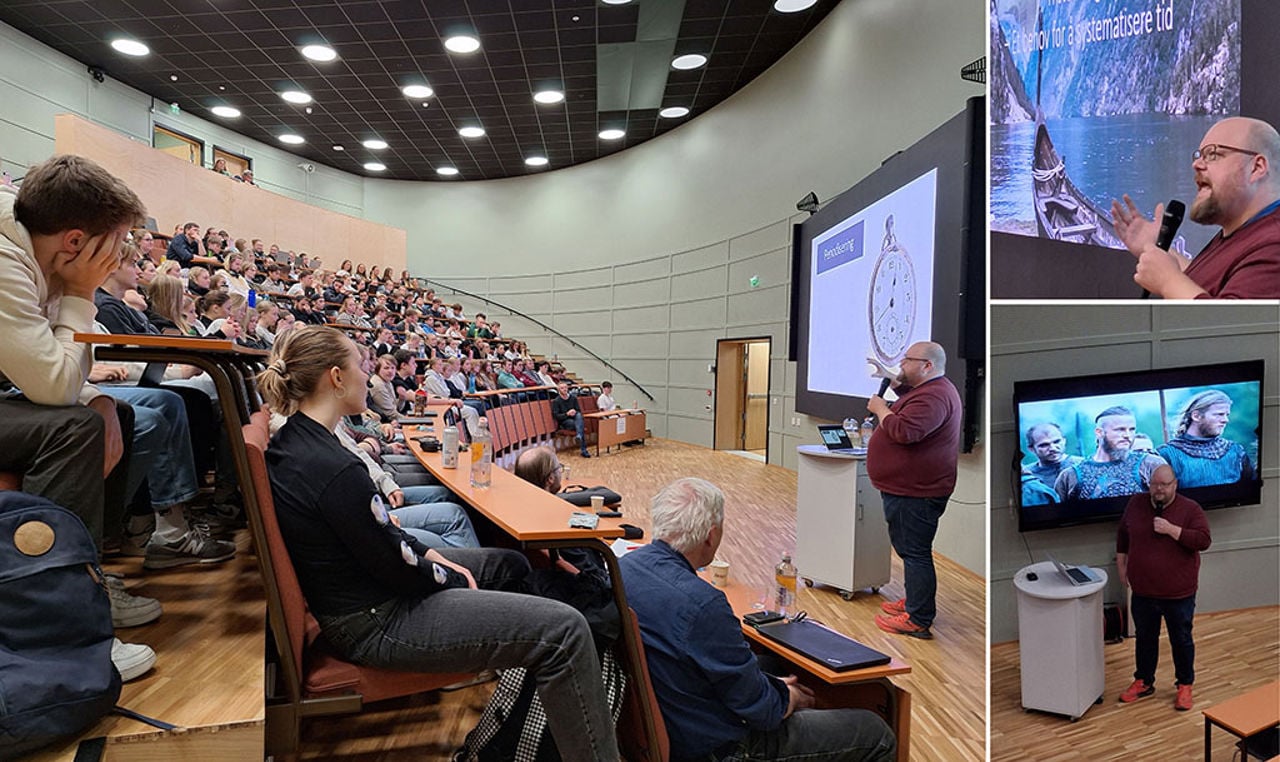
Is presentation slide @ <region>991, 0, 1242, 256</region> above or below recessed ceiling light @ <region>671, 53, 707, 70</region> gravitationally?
below

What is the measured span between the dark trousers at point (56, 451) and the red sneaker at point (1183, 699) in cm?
169

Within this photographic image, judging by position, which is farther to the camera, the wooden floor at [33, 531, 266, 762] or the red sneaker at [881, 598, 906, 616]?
the red sneaker at [881, 598, 906, 616]

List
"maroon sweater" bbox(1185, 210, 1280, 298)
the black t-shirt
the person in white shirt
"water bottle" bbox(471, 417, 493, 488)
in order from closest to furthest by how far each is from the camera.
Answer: "maroon sweater" bbox(1185, 210, 1280, 298) < the black t-shirt < "water bottle" bbox(471, 417, 493, 488) < the person in white shirt

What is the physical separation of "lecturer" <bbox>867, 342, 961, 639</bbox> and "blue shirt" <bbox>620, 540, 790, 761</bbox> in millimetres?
1808

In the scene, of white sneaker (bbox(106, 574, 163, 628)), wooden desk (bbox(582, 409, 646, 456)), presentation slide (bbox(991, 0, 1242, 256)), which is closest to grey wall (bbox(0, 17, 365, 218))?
wooden desk (bbox(582, 409, 646, 456))

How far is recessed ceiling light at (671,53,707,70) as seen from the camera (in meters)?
8.73

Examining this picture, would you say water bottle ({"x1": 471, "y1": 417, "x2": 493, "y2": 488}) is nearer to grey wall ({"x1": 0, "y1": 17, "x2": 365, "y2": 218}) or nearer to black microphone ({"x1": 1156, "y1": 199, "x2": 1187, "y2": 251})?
black microphone ({"x1": 1156, "y1": 199, "x2": 1187, "y2": 251})

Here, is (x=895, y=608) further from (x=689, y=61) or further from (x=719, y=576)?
(x=689, y=61)

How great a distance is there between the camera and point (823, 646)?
6.05ft

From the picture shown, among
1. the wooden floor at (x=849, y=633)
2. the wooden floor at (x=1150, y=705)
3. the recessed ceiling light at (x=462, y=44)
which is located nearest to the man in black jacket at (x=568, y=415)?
the wooden floor at (x=849, y=633)

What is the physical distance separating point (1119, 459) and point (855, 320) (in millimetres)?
5418

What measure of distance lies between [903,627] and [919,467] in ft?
2.47

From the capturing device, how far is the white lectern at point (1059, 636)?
21.4 inches

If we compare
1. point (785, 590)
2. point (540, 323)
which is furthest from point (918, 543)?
point (540, 323)
